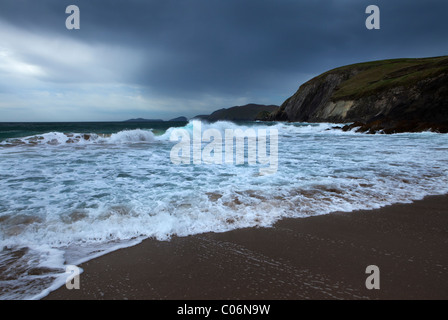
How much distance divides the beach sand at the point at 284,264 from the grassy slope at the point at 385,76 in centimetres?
3603

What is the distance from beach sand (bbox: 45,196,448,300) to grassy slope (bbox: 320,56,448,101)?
118ft

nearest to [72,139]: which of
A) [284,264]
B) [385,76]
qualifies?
[284,264]

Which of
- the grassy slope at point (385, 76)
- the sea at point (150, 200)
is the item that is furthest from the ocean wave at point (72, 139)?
the grassy slope at point (385, 76)

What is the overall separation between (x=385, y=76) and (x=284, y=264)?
59.2 meters

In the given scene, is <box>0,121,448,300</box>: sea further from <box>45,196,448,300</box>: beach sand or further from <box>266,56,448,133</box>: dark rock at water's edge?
<box>266,56,448,133</box>: dark rock at water's edge

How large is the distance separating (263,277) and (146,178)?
14.8 feet

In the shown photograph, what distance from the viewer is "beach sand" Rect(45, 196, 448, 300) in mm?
1874

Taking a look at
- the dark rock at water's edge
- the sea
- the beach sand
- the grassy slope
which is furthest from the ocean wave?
the grassy slope

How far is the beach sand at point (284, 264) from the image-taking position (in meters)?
1.87

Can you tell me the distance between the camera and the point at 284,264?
225 centimetres

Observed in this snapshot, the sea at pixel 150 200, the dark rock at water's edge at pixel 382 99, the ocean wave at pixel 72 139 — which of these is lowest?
the sea at pixel 150 200

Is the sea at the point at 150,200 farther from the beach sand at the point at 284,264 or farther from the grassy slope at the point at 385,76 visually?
the grassy slope at the point at 385,76

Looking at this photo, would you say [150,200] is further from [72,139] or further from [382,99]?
[382,99]
